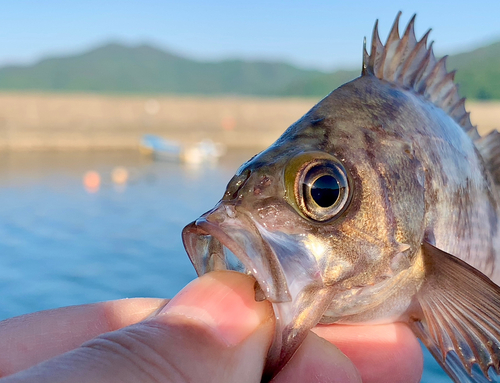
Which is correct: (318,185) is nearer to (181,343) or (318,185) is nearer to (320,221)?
(320,221)

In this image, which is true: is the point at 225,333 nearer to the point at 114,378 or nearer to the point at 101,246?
the point at 114,378

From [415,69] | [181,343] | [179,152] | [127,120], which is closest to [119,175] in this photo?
[179,152]

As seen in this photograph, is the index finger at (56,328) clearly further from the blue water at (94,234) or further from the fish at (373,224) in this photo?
the blue water at (94,234)

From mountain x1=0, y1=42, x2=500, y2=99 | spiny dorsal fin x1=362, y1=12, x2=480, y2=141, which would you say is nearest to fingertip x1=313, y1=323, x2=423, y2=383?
spiny dorsal fin x1=362, y1=12, x2=480, y2=141

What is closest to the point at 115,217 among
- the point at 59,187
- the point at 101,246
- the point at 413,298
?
the point at 101,246

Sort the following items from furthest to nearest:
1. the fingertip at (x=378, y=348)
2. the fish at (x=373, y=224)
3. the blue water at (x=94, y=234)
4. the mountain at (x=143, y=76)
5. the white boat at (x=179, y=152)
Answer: the mountain at (x=143, y=76)
the white boat at (x=179, y=152)
the blue water at (x=94, y=234)
the fingertip at (x=378, y=348)
the fish at (x=373, y=224)

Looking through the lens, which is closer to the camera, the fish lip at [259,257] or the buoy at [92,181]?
the fish lip at [259,257]

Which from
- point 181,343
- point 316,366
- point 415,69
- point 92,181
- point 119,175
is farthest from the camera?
point 119,175

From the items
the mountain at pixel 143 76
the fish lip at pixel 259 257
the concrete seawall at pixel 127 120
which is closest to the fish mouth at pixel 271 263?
the fish lip at pixel 259 257
